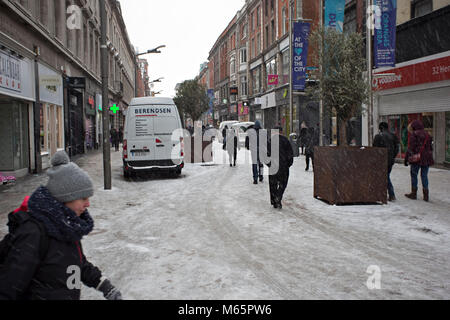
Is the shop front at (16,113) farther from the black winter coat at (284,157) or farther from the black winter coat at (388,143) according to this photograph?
the black winter coat at (388,143)

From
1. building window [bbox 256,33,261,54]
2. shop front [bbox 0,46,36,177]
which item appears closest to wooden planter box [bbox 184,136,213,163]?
shop front [bbox 0,46,36,177]

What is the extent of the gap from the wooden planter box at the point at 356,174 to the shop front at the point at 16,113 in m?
9.45

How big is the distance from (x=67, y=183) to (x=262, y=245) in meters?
4.10

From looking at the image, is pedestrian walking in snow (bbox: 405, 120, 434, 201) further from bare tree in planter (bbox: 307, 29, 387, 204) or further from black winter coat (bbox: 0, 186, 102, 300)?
black winter coat (bbox: 0, 186, 102, 300)

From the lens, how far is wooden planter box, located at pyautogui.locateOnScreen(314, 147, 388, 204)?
8.78 metres

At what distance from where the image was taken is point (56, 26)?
64.2 ft

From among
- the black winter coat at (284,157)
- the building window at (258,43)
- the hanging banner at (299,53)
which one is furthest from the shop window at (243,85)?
the black winter coat at (284,157)

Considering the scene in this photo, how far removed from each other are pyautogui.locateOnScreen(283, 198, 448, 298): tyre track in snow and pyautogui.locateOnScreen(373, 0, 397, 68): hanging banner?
31.0 ft

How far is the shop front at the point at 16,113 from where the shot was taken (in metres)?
12.5

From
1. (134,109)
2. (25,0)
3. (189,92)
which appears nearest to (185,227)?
(134,109)

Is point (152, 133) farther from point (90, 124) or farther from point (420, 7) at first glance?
point (90, 124)

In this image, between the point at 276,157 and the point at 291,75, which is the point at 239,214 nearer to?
the point at 276,157

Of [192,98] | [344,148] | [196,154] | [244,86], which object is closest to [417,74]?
[344,148]

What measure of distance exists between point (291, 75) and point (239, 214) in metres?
14.7
